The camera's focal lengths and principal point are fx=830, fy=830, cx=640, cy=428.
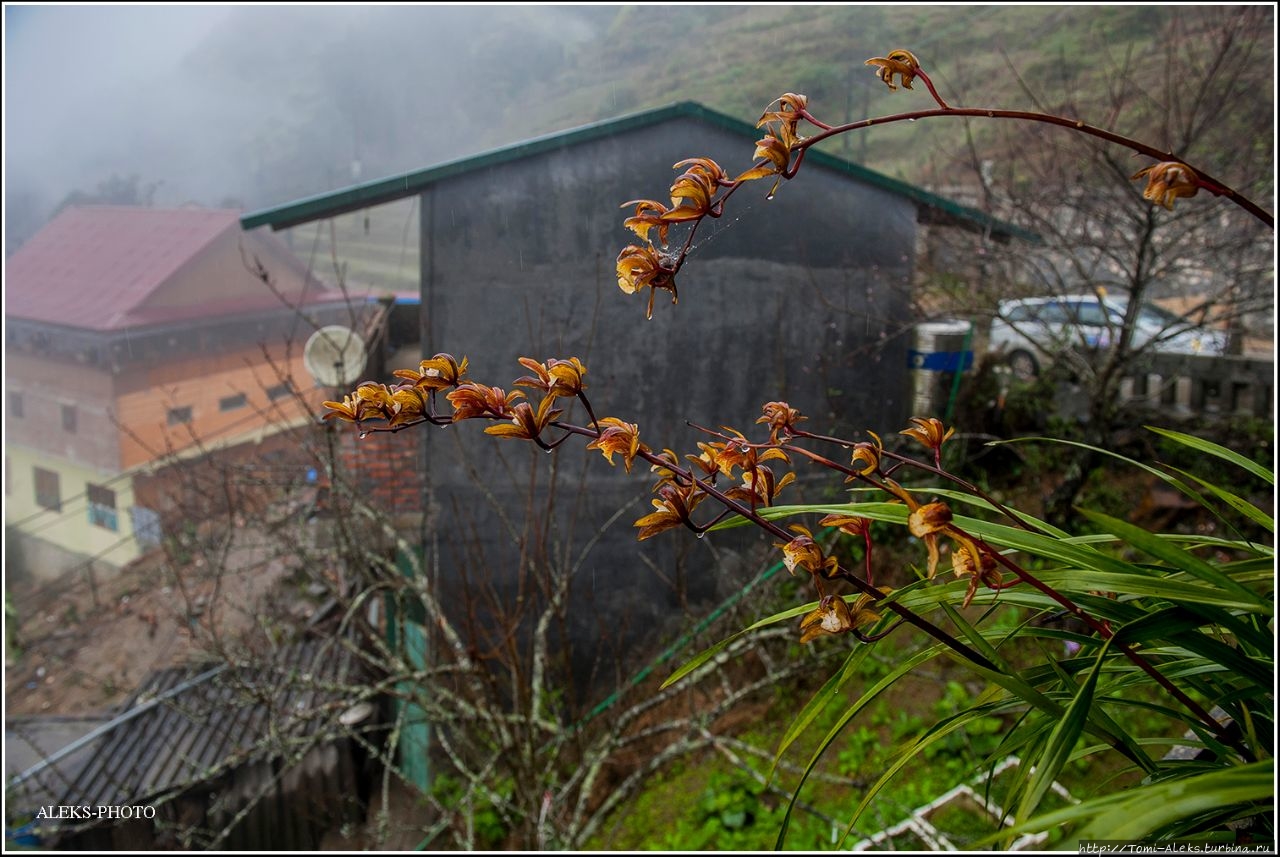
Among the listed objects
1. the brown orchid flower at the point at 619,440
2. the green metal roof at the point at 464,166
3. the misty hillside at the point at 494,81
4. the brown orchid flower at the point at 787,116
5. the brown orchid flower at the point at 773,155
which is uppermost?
the misty hillside at the point at 494,81

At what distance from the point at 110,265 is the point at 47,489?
301 cm

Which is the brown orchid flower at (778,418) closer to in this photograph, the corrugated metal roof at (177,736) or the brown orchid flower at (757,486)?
the brown orchid flower at (757,486)

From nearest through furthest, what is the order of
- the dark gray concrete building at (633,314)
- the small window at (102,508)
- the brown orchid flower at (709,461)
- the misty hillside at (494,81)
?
1. the brown orchid flower at (709,461)
2. the dark gray concrete building at (633,314)
3. the misty hillside at (494,81)
4. the small window at (102,508)

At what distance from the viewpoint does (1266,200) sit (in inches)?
191

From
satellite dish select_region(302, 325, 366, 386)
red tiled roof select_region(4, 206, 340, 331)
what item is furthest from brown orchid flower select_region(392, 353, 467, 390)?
red tiled roof select_region(4, 206, 340, 331)

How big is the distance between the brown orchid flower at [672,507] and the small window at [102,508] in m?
9.18

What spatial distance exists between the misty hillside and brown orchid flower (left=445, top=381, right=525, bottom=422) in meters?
3.28

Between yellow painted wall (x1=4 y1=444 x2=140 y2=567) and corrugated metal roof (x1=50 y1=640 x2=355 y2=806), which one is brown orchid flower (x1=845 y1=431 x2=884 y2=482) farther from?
yellow painted wall (x1=4 y1=444 x2=140 y2=567)

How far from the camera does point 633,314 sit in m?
3.71

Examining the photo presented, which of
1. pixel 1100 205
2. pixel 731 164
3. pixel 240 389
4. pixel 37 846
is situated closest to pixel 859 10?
pixel 1100 205

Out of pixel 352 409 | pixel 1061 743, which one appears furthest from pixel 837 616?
pixel 352 409

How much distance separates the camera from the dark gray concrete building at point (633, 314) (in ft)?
11.6

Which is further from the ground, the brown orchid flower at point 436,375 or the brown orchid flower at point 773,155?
the brown orchid flower at point 773,155

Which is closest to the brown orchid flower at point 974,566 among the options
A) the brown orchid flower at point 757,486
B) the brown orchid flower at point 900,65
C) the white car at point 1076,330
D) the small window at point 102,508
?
the brown orchid flower at point 757,486
